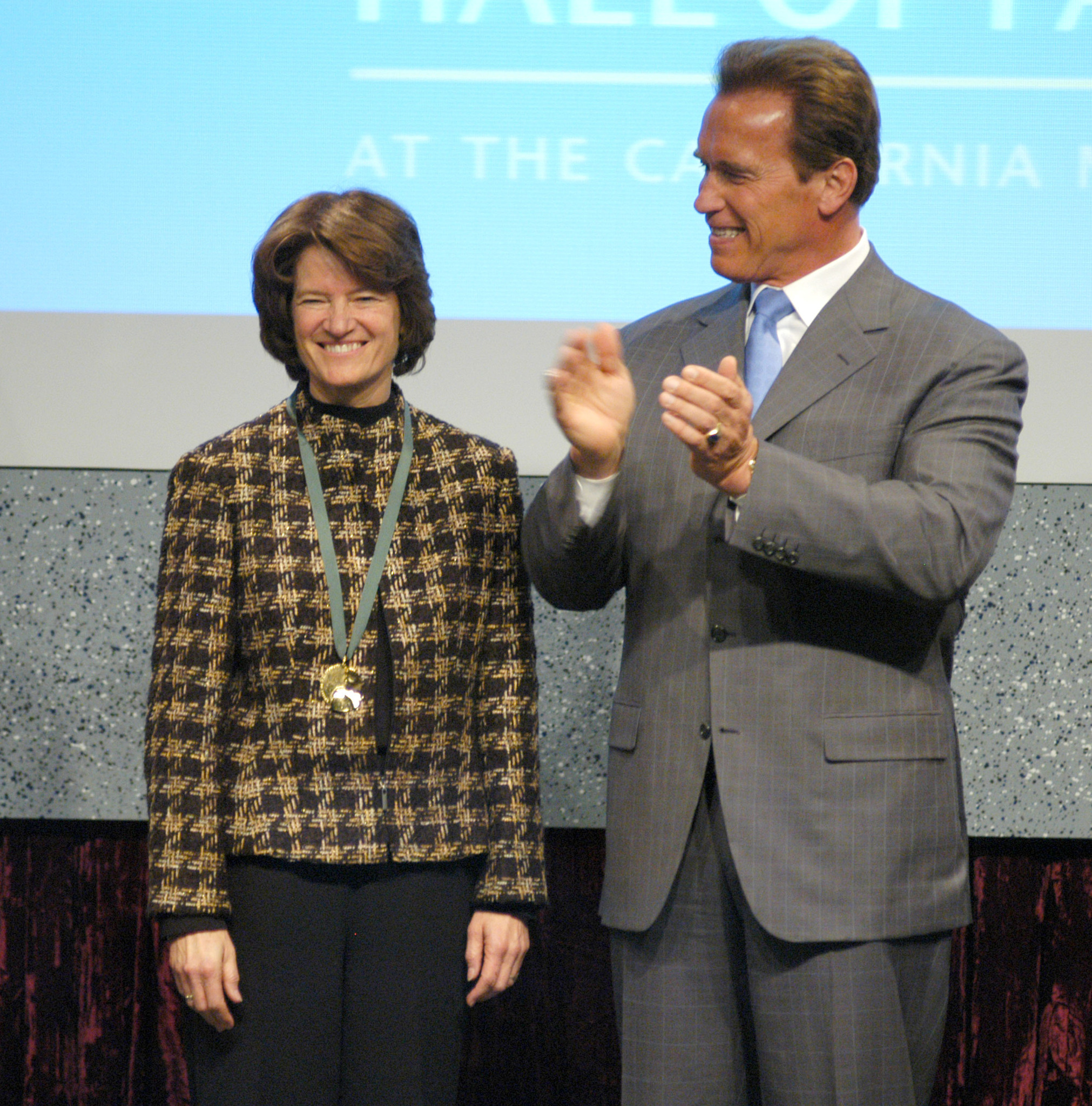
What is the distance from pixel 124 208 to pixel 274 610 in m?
1.02

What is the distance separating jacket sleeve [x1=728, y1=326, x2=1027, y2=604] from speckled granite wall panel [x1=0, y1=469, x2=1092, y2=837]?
92 cm

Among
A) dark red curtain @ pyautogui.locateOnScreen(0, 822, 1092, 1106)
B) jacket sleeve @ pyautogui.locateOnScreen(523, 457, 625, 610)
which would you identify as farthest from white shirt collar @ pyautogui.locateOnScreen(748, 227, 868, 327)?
dark red curtain @ pyautogui.locateOnScreen(0, 822, 1092, 1106)

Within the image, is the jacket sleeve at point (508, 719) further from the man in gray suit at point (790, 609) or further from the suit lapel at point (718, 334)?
the suit lapel at point (718, 334)

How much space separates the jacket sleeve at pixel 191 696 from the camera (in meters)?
1.45

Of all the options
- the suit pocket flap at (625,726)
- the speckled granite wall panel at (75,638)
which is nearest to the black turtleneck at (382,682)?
the suit pocket flap at (625,726)

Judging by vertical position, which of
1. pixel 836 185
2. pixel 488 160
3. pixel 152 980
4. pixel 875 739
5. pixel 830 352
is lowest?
pixel 152 980

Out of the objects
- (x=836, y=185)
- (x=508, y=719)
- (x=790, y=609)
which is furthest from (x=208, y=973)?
(x=836, y=185)

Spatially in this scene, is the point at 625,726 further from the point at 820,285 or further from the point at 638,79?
the point at 638,79

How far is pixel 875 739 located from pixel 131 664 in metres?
1.40

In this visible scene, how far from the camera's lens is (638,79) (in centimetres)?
222

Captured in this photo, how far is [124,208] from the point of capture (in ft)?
7.23

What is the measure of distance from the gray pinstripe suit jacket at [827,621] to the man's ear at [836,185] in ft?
0.31

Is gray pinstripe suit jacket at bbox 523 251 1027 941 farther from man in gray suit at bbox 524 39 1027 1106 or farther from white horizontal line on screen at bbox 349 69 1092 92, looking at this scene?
white horizontal line on screen at bbox 349 69 1092 92

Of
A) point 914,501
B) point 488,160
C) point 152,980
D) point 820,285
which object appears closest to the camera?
point 914,501
